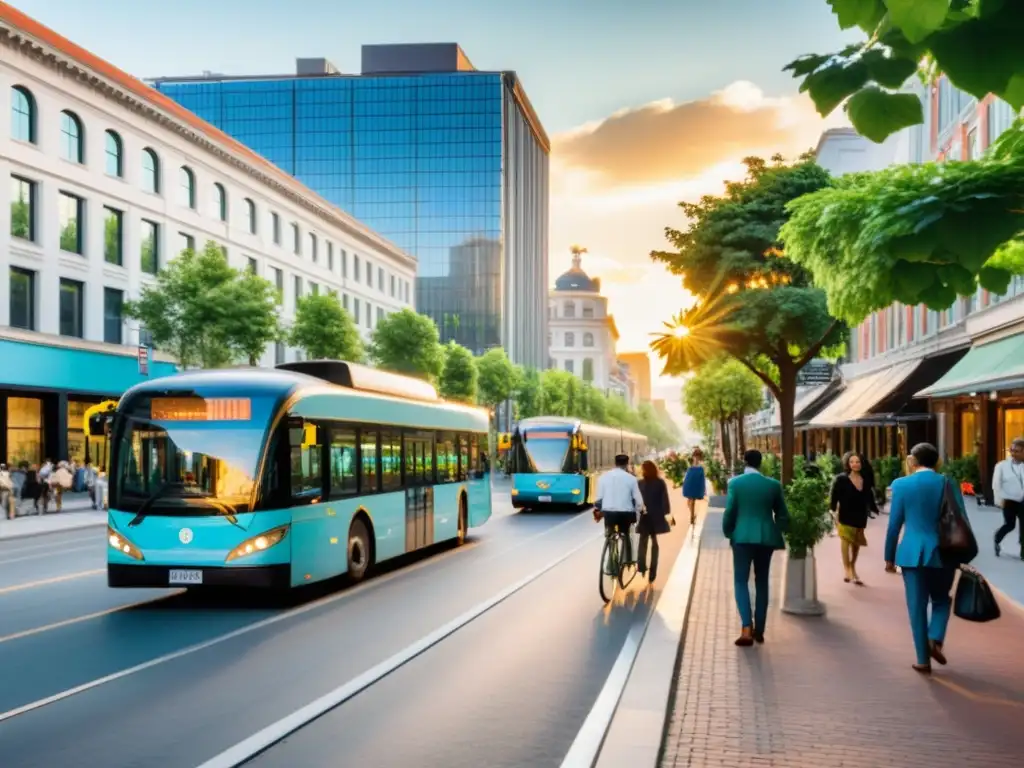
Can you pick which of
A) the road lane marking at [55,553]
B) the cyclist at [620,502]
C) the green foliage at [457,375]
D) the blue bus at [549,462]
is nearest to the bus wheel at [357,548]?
the cyclist at [620,502]

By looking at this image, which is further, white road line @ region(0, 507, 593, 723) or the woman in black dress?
the woman in black dress

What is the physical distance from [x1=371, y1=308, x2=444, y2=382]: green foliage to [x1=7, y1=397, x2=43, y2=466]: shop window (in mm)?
25385

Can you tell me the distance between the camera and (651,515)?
14305mm

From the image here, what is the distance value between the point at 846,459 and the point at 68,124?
1332 inches

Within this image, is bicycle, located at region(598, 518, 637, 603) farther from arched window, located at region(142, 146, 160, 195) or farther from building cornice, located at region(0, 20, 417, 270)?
arched window, located at region(142, 146, 160, 195)

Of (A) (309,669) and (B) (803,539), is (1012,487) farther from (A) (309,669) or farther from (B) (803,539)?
(A) (309,669)

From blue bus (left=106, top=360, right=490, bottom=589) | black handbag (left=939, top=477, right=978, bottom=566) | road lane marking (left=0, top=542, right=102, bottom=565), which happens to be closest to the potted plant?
black handbag (left=939, top=477, right=978, bottom=566)

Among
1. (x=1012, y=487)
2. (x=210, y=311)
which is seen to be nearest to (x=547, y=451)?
(x=210, y=311)

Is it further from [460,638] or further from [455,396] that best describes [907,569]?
[455,396]

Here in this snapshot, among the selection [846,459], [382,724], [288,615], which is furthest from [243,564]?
[846,459]

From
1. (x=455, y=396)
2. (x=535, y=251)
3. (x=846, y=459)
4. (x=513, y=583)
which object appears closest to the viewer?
(x=513, y=583)

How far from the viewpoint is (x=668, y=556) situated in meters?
18.9

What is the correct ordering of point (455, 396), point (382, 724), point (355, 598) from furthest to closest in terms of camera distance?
point (455, 396) → point (355, 598) → point (382, 724)

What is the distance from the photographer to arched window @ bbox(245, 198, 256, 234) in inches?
2152
